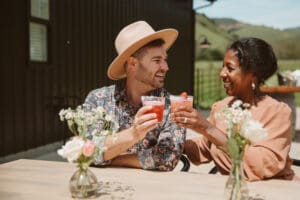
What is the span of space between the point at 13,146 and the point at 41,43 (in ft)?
5.88

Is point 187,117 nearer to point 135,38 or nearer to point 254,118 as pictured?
point 254,118

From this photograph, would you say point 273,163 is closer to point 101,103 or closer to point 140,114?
point 140,114

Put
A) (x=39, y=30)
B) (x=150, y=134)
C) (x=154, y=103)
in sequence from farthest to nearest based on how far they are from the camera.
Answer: (x=39, y=30) → (x=150, y=134) → (x=154, y=103)

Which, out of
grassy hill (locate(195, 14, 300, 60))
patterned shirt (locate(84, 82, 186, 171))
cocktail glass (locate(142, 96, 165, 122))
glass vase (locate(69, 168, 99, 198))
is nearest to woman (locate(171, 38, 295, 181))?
cocktail glass (locate(142, 96, 165, 122))

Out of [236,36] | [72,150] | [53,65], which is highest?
[236,36]

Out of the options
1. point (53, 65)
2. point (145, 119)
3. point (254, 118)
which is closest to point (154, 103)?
point (145, 119)

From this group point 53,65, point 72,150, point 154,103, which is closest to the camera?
point 72,150

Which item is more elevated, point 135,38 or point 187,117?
point 135,38

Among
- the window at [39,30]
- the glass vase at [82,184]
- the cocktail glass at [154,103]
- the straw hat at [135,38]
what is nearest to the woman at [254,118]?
the cocktail glass at [154,103]

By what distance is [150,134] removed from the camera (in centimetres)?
258

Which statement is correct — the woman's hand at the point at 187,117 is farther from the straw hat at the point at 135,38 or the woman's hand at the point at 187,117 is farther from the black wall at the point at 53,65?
the black wall at the point at 53,65

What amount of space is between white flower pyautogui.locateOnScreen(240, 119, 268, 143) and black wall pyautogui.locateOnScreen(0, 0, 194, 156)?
17.6 feet

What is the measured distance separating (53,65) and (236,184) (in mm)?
6390

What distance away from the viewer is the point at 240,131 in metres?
1.62
